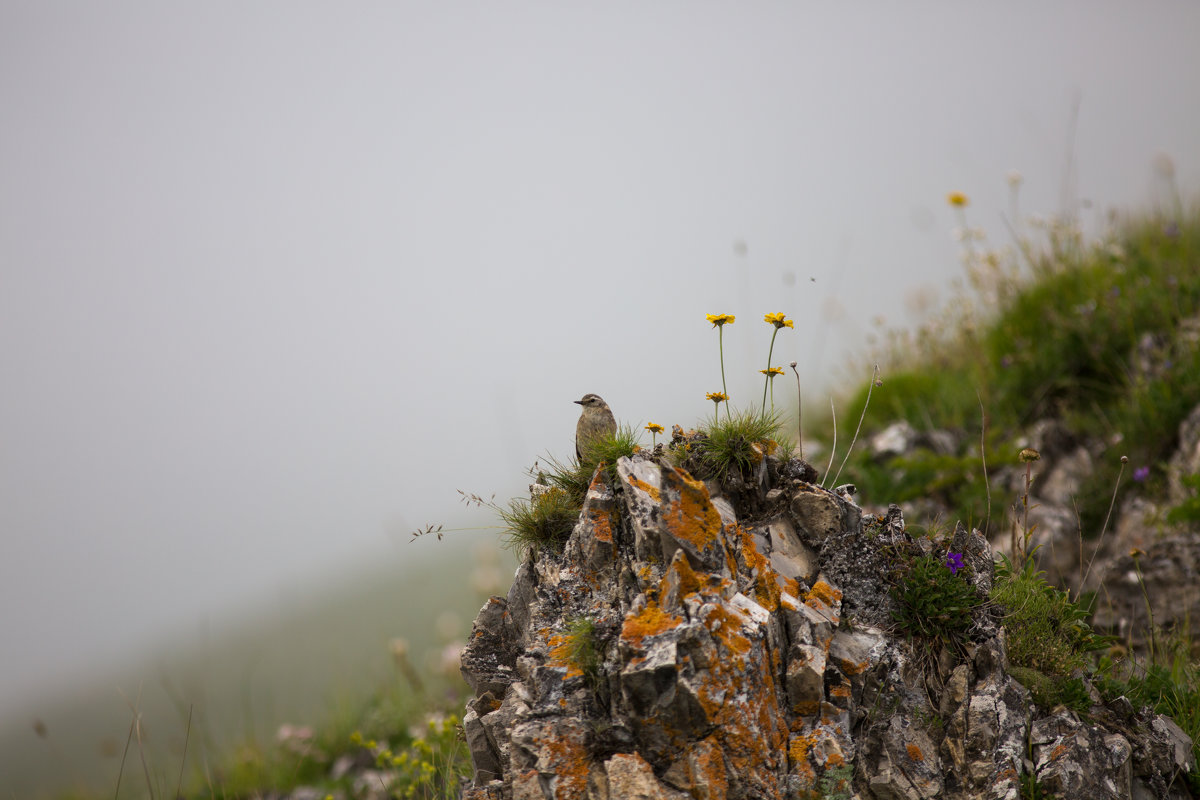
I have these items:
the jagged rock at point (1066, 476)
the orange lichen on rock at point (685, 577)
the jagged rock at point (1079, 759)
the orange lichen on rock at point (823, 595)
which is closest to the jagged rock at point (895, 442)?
the jagged rock at point (1066, 476)

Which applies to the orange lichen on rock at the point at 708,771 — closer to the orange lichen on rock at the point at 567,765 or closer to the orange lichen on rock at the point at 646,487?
the orange lichen on rock at the point at 567,765

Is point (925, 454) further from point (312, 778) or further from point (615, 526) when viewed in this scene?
point (312, 778)

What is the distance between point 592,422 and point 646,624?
141 centimetres

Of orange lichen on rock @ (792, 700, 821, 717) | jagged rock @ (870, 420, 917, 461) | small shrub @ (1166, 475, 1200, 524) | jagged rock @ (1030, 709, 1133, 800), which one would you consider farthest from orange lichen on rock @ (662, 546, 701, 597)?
jagged rock @ (870, 420, 917, 461)

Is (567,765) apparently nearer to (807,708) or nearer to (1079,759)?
(807,708)

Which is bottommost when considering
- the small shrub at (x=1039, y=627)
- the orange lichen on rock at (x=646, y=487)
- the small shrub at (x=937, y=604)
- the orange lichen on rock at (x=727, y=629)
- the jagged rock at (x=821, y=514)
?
the small shrub at (x=1039, y=627)

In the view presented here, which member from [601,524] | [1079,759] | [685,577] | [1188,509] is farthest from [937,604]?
[1188,509]

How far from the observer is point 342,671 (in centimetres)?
948

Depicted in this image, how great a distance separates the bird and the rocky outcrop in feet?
1.20

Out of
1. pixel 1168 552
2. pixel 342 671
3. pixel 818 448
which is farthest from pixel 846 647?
pixel 342 671

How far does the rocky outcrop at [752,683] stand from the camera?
347cm

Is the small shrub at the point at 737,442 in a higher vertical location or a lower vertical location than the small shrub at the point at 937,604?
higher

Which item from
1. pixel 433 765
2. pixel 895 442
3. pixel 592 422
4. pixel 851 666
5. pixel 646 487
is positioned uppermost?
pixel 592 422

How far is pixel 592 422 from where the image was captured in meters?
4.49
